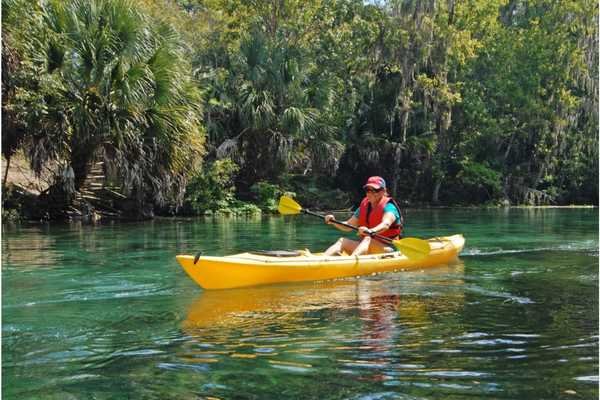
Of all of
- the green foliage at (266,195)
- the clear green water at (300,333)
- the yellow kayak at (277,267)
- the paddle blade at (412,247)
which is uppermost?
the green foliage at (266,195)

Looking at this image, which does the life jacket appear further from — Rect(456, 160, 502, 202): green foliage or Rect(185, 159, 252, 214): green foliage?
Rect(456, 160, 502, 202): green foliage

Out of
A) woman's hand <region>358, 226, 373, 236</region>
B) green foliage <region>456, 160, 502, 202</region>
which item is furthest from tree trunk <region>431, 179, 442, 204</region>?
woman's hand <region>358, 226, 373, 236</region>

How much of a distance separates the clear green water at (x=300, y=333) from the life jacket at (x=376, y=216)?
0.64 m

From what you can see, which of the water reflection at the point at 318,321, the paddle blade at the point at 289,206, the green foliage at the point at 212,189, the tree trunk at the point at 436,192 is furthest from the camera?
the tree trunk at the point at 436,192

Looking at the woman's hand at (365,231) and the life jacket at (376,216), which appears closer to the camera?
the woman's hand at (365,231)

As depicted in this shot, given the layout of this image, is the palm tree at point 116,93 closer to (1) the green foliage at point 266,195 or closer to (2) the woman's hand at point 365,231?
(1) the green foliage at point 266,195

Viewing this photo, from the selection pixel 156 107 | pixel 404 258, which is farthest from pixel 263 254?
pixel 156 107

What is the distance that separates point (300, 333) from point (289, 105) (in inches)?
794

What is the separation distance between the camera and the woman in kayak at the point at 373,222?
9797 millimetres

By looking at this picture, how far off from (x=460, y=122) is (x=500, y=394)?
30309mm

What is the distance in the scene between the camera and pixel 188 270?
8070 millimetres

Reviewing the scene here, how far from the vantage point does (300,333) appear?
5.96 m

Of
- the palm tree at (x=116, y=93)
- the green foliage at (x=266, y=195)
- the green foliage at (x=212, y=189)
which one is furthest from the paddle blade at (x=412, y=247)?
the green foliage at (x=266, y=195)

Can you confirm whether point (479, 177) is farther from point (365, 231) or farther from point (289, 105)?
point (365, 231)
